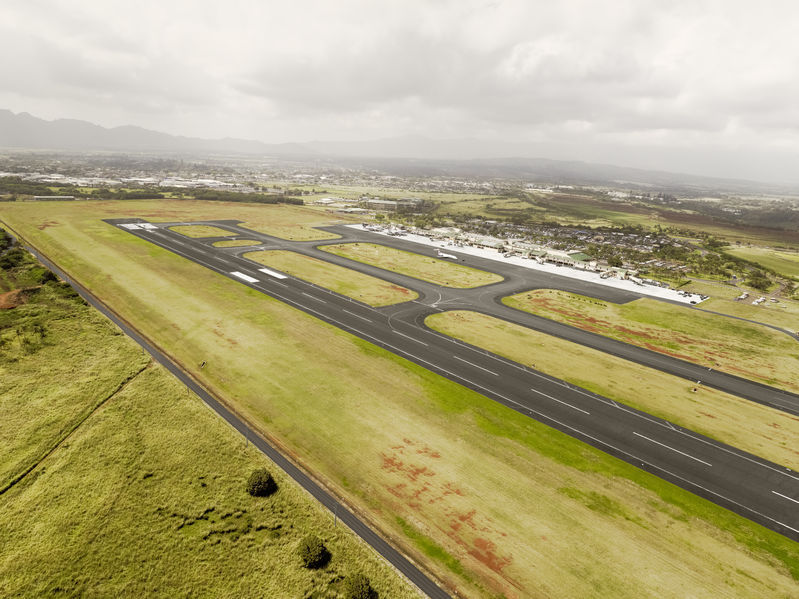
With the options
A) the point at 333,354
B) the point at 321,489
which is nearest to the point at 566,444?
the point at 321,489

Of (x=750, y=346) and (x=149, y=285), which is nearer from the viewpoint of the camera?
(x=750, y=346)

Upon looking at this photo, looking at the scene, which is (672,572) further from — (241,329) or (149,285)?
(149,285)

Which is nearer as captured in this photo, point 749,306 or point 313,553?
point 313,553

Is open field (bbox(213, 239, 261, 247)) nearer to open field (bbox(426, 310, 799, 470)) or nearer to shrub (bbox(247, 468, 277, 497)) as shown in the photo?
open field (bbox(426, 310, 799, 470))

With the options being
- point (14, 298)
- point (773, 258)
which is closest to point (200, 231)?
point (14, 298)

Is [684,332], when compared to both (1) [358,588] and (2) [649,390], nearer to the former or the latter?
(2) [649,390]

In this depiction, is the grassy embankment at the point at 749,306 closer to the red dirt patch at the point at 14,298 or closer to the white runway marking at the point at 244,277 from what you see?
the white runway marking at the point at 244,277
